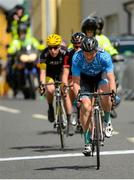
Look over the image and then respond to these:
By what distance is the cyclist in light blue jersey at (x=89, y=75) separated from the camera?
1184 cm

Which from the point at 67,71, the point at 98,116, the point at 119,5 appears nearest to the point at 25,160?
the point at 98,116

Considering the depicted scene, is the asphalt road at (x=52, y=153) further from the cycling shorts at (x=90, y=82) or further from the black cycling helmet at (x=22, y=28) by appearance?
the black cycling helmet at (x=22, y=28)

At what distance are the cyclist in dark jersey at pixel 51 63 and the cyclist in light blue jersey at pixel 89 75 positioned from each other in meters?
2.23

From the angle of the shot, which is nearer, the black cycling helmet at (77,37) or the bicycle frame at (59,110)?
the black cycling helmet at (77,37)

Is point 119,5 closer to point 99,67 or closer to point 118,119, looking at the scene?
point 118,119

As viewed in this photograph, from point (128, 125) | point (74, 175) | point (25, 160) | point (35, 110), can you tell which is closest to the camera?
point (74, 175)

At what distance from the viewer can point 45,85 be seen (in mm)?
14750

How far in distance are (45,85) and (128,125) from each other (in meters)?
3.46

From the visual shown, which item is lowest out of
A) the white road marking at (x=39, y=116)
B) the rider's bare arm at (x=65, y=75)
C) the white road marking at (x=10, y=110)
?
the white road marking at (x=10, y=110)

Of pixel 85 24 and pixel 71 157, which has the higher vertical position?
pixel 85 24

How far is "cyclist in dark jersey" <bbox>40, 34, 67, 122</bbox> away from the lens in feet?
47.7

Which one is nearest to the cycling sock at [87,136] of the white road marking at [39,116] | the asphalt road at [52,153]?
the asphalt road at [52,153]

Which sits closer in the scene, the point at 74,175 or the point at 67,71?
the point at 74,175

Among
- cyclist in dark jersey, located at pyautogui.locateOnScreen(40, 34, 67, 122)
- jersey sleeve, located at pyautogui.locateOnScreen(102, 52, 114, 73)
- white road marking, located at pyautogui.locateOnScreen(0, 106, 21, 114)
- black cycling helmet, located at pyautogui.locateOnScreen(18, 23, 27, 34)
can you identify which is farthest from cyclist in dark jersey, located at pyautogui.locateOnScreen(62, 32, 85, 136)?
black cycling helmet, located at pyautogui.locateOnScreen(18, 23, 27, 34)
